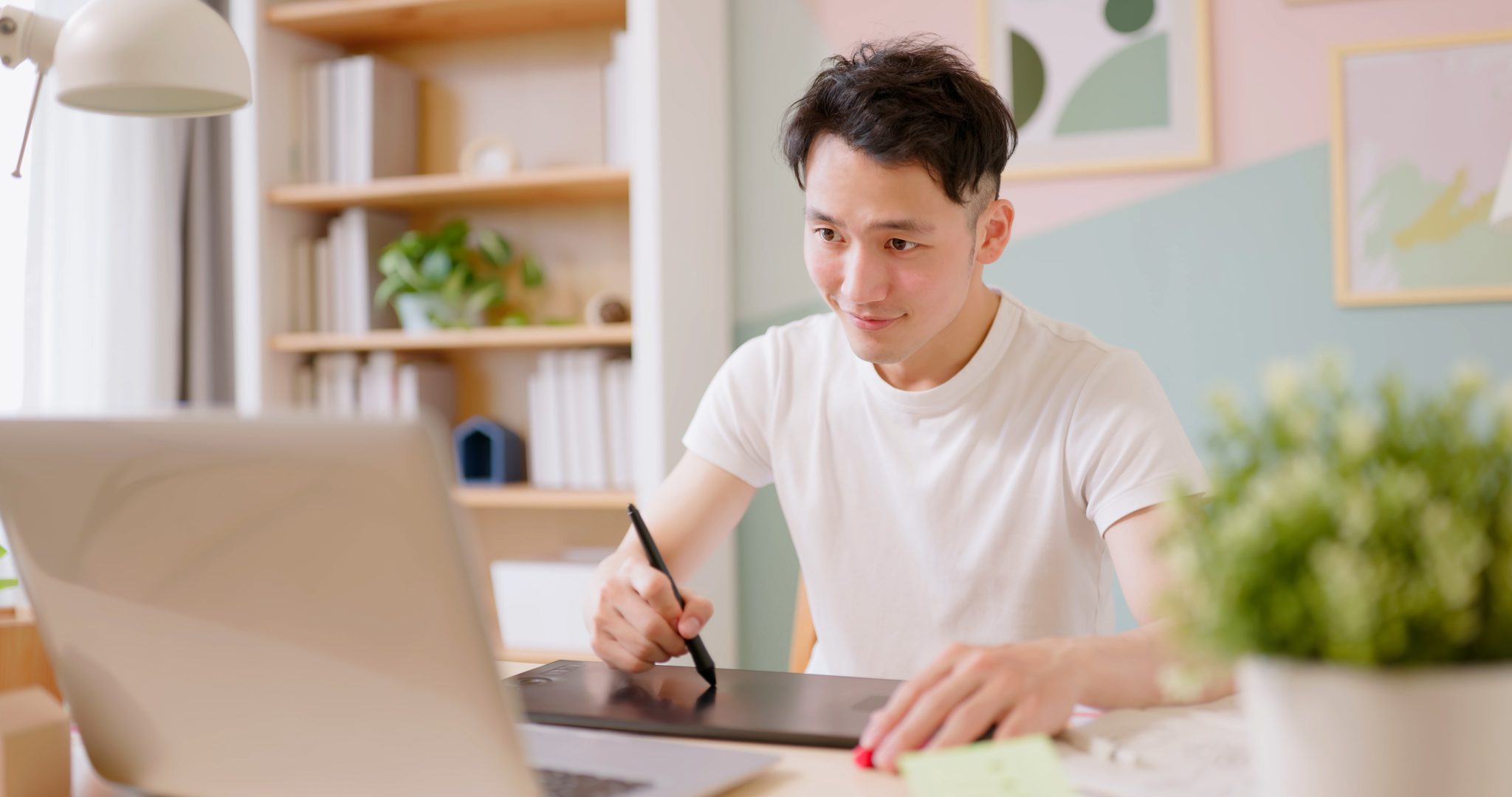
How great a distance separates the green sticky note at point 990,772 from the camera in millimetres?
658

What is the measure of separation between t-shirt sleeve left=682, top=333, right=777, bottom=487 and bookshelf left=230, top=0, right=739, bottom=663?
25.8 inches

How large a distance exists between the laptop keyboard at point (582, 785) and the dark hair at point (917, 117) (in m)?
0.79

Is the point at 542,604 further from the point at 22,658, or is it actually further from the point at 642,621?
the point at 22,658

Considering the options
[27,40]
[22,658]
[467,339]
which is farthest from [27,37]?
[467,339]

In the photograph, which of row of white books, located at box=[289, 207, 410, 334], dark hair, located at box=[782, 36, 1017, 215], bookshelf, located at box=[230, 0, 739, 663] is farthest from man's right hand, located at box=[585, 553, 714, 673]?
row of white books, located at box=[289, 207, 410, 334]

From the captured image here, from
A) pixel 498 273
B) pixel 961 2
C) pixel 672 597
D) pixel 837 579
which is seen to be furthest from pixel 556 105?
pixel 672 597

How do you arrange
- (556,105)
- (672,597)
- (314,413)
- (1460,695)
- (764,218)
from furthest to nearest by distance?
(556,105) < (764,218) < (672,597) < (314,413) < (1460,695)

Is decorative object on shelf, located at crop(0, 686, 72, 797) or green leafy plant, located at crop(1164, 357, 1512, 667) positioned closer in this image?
green leafy plant, located at crop(1164, 357, 1512, 667)

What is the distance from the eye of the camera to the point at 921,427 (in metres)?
Result: 1.45

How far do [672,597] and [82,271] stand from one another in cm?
182

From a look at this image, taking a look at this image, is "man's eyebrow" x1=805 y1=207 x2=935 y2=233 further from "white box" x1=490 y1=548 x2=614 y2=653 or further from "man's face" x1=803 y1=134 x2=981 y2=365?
"white box" x1=490 y1=548 x2=614 y2=653

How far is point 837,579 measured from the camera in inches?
57.9

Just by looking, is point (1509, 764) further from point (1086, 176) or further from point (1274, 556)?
point (1086, 176)

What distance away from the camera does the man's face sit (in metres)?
1.31
